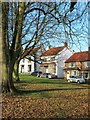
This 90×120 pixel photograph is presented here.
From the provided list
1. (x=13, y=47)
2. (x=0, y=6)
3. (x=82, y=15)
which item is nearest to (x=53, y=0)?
(x=82, y=15)

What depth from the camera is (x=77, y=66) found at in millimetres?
60875

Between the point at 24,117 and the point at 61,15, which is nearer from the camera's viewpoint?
the point at 24,117

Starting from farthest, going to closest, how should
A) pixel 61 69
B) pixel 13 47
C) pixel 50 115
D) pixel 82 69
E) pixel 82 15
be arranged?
pixel 61 69 < pixel 82 69 < pixel 13 47 < pixel 82 15 < pixel 50 115

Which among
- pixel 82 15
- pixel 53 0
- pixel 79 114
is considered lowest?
pixel 79 114

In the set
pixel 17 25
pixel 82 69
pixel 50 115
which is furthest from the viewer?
pixel 82 69

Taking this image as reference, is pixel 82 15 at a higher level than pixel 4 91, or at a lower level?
higher

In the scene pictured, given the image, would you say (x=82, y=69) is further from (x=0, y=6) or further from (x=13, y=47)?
(x=0, y=6)

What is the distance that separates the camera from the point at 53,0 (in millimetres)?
13484

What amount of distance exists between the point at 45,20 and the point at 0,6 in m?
3.40

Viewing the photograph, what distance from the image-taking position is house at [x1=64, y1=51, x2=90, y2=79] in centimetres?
5672

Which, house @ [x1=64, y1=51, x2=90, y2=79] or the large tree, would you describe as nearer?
the large tree

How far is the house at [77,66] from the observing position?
5672 cm

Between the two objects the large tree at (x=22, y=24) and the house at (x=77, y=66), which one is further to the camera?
the house at (x=77, y=66)

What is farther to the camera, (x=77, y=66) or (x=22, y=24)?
(x=77, y=66)
